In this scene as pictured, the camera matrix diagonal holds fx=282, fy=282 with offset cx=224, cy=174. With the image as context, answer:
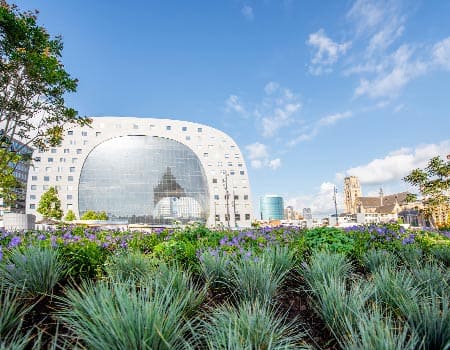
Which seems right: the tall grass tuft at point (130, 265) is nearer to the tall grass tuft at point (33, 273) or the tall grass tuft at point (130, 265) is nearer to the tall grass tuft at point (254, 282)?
the tall grass tuft at point (33, 273)

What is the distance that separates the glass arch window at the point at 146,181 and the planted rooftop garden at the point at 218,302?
66537mm

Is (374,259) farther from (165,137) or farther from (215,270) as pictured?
(165,137)

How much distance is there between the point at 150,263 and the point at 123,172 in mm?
70578

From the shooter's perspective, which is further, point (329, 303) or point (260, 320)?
point (329, 303)

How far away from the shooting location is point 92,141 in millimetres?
69812

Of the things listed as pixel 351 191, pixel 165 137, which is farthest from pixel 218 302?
pixel 351 191

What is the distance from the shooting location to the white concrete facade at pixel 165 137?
219 ft

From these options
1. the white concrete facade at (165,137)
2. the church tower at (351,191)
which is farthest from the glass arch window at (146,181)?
the church tower at (351,191)

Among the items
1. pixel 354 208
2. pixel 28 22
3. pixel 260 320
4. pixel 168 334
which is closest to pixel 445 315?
pixel 260 320

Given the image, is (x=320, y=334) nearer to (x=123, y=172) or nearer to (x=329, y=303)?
(x=329, y=303)

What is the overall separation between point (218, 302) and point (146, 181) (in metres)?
70.0

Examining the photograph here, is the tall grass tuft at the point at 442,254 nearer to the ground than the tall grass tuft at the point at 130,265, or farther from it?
nearer to the ground

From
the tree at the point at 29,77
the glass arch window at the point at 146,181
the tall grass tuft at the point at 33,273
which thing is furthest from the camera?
the glass arch window at the point at 146,181

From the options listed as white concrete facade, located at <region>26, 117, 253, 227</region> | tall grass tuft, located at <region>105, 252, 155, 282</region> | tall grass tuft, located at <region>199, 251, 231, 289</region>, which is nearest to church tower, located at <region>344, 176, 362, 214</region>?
white concrete facade, located at <region>26, 117, 253, 227</region>
